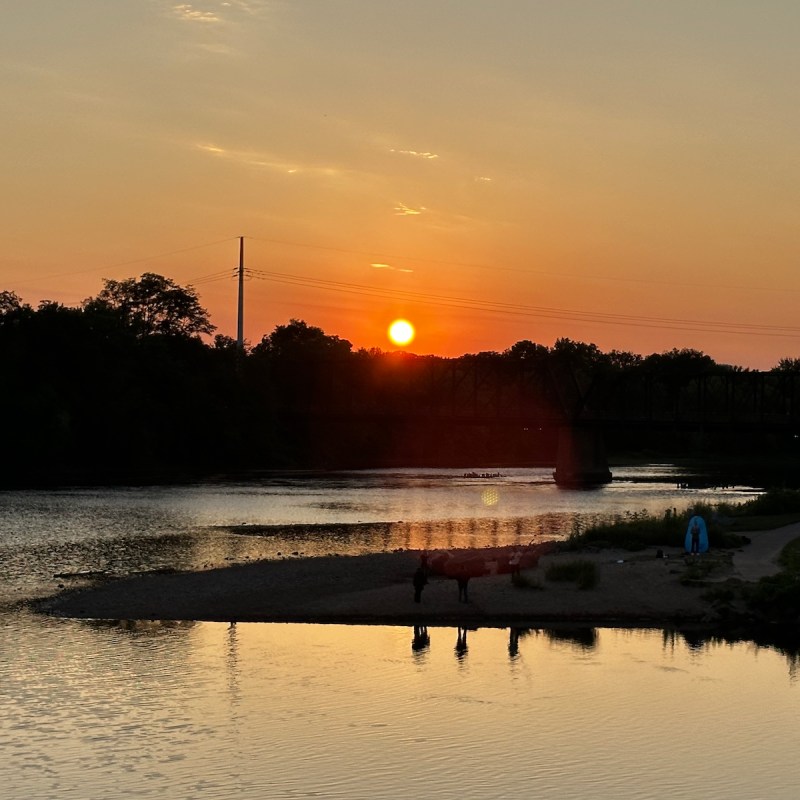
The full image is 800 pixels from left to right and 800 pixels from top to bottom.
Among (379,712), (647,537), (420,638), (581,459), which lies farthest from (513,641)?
(581,459)

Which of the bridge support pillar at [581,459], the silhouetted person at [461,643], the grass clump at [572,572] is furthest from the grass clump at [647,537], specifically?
the bridge support pillar at [581,459]

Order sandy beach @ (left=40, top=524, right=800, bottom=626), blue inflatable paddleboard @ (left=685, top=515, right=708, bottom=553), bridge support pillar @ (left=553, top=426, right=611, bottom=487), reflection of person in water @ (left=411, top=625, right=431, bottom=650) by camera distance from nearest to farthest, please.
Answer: reflection of person in water @ (left=411, top=625, right=431, bottom=650)
sandy beach @ (left=40, top=524, right=800, bottom=626)
blue inflatable paddleboard @ (left=685, top=515, right=708, bottom=553)
bridge support pillar @ (left=553, top=426, right=611, bottom=487)

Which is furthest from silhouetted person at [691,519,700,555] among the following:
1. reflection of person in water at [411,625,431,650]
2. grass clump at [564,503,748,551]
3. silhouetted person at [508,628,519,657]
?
reflection of person in water at [411,625,431,650]

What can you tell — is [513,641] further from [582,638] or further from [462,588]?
[462,588]

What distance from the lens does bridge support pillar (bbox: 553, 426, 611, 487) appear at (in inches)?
6718

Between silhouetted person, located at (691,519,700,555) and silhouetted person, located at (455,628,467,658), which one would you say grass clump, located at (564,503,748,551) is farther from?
silhouetted person, located at (455,628,467,658)

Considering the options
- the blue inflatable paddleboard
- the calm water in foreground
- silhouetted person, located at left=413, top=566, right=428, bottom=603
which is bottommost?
the calm water in foreground

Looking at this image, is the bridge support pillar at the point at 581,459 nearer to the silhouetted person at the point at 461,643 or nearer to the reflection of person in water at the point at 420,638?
the reflection of person in water at the point at 420,638

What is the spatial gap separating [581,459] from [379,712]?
14537cm

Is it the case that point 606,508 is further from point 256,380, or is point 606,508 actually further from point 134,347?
point 256,380

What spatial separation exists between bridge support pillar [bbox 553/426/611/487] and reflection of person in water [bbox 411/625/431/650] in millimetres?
124016

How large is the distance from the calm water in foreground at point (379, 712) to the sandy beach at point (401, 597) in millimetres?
1503

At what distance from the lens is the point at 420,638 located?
135 feet

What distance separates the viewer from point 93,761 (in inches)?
1078
